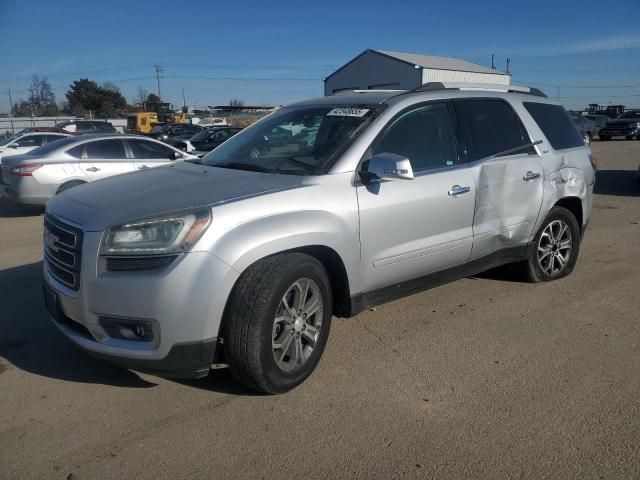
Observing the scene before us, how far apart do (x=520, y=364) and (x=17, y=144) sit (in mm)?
16148

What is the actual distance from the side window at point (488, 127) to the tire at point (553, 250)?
2.83ft

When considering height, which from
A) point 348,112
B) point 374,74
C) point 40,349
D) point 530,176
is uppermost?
point 374,74

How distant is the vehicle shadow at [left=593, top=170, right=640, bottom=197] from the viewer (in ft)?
39.3

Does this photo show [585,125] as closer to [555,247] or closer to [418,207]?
[555,247]

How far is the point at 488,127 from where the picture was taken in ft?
15.1

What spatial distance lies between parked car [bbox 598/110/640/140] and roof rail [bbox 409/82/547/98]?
30.4m

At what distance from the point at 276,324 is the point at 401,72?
41.1m

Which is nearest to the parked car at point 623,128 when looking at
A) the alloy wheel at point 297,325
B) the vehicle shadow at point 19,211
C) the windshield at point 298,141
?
the vehicle shadow at point 19,211

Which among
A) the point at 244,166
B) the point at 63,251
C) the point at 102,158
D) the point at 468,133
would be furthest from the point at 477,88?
the point at 102,158

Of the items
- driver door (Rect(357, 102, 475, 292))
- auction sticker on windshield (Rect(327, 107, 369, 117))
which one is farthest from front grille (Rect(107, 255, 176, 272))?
auction sticker on windshield (Rect(327, 107, 369, 117))

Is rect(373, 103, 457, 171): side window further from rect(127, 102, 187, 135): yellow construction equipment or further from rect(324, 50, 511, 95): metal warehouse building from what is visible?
rect(127, 102, 187, 135): yellow construction equipment

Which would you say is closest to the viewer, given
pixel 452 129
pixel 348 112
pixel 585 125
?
pixel 348 112

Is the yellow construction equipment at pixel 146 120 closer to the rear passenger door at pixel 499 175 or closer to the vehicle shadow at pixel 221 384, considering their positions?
the rear passenger door at pixel 499 175

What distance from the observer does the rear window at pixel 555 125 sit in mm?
5125
